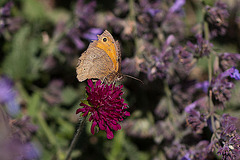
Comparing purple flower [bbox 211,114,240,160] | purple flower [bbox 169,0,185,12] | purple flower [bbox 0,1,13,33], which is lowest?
purple flower [bbox 211,114,240,160]

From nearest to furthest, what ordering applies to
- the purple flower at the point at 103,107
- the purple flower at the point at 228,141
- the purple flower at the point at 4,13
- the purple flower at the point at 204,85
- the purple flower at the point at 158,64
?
1. the purple flower at the point at 103,107
2. the purple flower at the point at 228,141
3. the purple flower at the point at 158,64
4. the purple flower at the point at 204,85
5. the purple flower at the point at 4,13

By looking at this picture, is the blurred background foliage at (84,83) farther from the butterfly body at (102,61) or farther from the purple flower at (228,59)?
the butterfly body at (102,61)

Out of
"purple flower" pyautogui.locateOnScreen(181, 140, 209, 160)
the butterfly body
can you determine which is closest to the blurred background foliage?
"purple flower" pyautogui.locateOnScreen(181, 140, 209, 160)

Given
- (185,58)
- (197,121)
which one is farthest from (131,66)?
(197,121)

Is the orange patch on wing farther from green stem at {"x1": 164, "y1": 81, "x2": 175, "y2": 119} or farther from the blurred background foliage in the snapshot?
green stem at {"x1": 164, "y1": 81, "x2": 175, "y2": 119}

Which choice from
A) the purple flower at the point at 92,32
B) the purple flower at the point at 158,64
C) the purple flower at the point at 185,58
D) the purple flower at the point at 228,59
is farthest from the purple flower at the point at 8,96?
the purple flower at the point at 228,59

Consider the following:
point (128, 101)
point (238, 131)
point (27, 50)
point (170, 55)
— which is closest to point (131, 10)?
point (170, 55)

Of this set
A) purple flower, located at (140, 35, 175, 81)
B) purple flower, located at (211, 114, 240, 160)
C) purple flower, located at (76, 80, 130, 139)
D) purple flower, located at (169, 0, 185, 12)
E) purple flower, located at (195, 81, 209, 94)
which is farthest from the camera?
purple flower, located at (169, 0, 185, 12)
